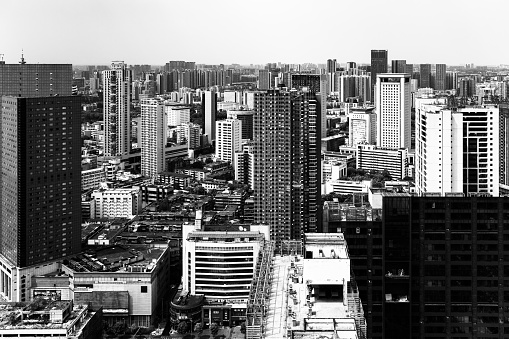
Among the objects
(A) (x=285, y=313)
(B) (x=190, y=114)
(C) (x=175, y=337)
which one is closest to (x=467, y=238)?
(A) (x=285, y=313)

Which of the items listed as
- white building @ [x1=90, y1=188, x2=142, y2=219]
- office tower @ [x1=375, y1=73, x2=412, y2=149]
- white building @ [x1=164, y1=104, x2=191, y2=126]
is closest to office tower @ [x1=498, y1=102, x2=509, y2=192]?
office tower @ [x1=375, y1=73, x2=412, y2=149]

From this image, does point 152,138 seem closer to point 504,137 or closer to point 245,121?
point 245,121

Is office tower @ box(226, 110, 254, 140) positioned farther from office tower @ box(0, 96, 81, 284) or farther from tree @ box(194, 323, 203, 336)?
tree @ box(194, 323, 203, 336)

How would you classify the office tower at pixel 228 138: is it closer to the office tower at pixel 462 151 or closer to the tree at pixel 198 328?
the tree at pixel 198 328

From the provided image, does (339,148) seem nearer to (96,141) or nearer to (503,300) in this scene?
(96,141)

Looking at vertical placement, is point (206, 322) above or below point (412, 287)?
below

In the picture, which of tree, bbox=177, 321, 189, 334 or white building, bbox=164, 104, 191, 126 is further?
white building, bbox=164, 104, 191, 126

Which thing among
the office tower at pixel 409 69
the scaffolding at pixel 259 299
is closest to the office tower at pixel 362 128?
the office tower at pixel 409 69
